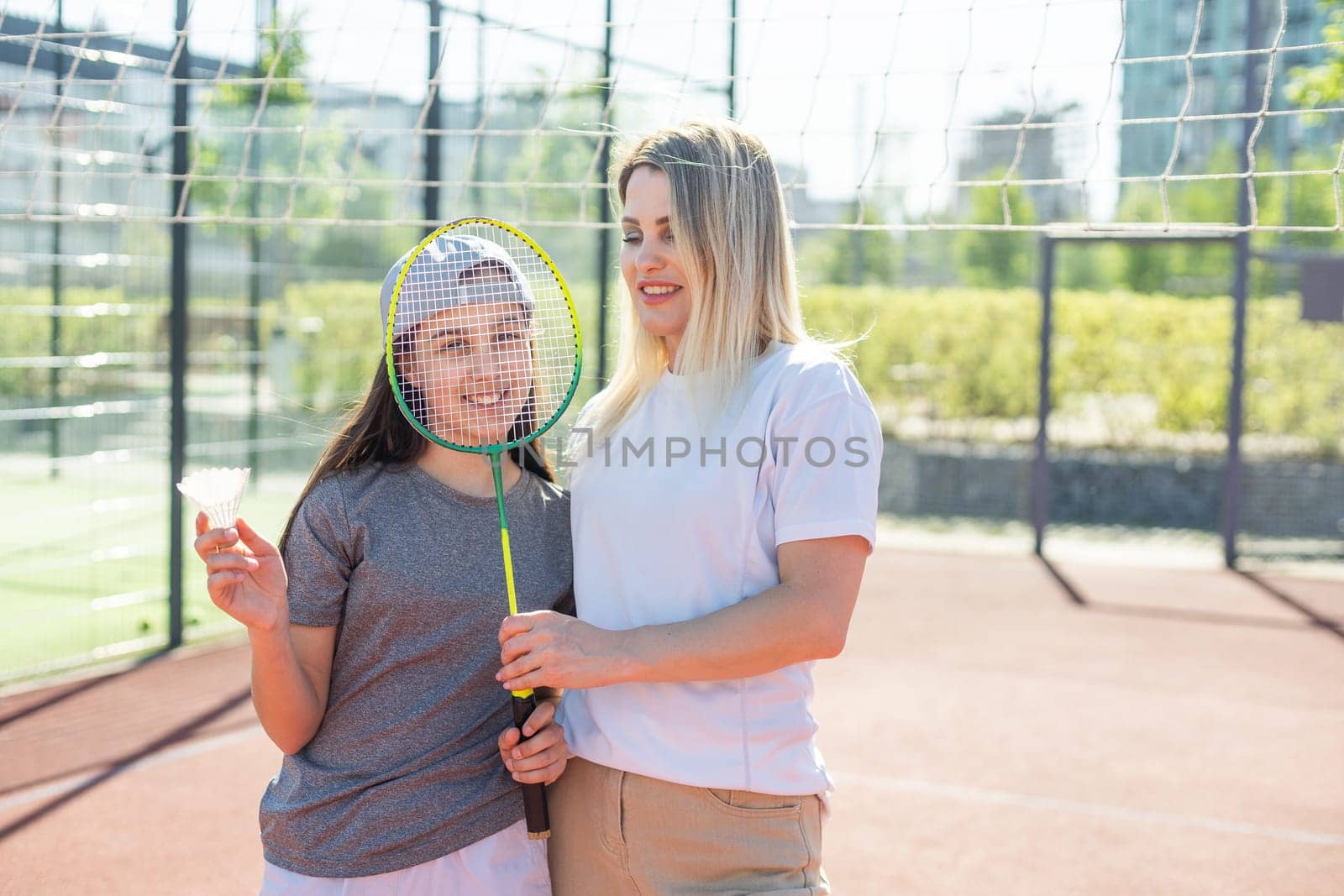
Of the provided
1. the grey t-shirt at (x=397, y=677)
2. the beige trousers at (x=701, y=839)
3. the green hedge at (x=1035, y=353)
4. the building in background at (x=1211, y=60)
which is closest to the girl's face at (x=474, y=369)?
the grey t-shirt at (x=397, y=677)

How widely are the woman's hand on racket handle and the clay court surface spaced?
2.61m

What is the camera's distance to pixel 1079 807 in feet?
16.7

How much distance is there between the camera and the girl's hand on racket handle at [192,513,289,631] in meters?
2.09

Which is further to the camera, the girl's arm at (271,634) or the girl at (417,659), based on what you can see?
the girl at (417,659)

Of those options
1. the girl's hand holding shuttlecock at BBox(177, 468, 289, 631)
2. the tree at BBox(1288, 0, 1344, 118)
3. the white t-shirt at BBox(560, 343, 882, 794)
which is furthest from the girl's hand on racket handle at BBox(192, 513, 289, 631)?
the tree at BBox(1288, 0, 1344, 118)

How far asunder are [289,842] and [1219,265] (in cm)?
2136

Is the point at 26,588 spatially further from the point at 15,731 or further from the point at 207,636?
the point at 15,731

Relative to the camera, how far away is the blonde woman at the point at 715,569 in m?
2.11

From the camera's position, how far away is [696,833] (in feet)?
7.18

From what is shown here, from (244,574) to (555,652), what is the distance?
20.0 inches

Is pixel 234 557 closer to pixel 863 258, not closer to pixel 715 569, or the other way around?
pixel 715 569

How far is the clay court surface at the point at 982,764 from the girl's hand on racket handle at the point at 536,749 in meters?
2.42

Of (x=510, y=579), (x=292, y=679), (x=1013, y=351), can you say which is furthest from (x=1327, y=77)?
(x=292, y=679)

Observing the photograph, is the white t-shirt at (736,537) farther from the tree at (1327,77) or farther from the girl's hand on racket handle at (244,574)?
the tree at (1327,77)
